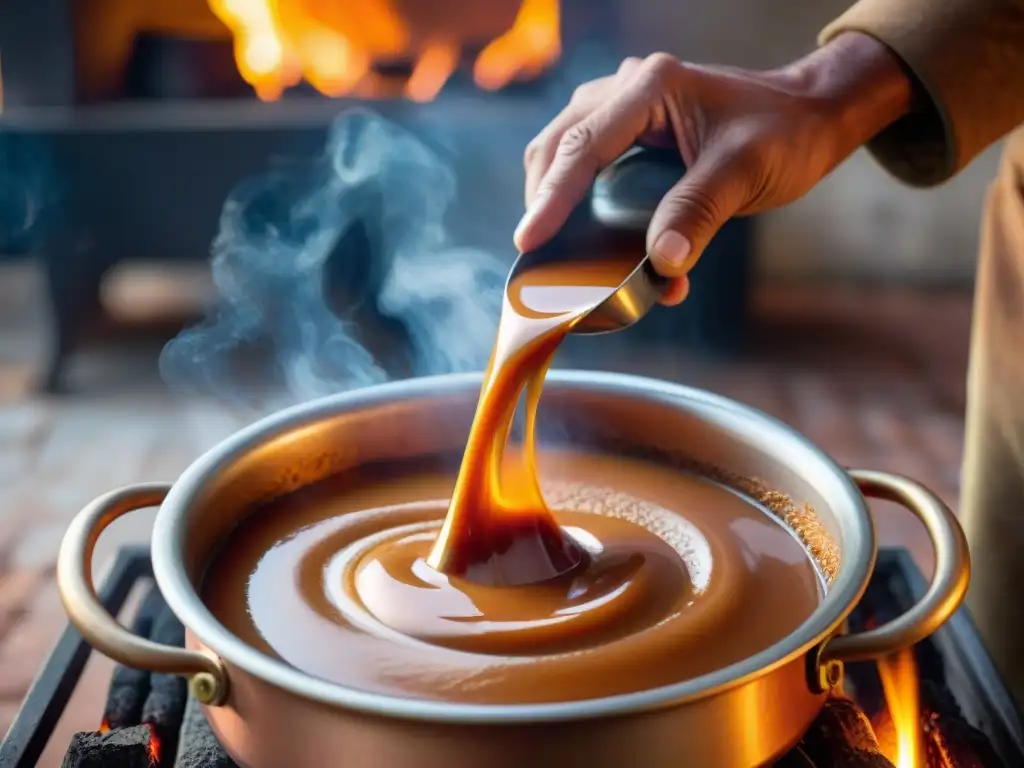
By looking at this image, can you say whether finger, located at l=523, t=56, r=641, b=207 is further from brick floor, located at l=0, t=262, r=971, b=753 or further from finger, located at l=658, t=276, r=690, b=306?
brick floor, located at l=0, t=262, r=971, b=753

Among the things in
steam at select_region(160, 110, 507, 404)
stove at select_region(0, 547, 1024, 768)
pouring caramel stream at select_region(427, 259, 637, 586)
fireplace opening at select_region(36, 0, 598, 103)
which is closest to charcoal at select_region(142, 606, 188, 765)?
stove at select_region(0, 547, 1024, 768)

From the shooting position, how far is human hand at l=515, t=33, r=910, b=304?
3.17ft

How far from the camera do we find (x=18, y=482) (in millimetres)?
2299

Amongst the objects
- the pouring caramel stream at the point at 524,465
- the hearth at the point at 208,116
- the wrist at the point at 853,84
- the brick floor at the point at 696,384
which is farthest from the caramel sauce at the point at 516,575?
the hearth at the point at 208,116

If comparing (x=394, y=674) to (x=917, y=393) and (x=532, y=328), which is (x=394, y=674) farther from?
(x=917, y=393)

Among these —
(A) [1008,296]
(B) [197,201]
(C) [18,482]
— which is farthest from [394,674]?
(B) [197,201]

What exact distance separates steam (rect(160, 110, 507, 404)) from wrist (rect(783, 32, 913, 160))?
1435 mm

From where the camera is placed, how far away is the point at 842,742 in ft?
2.85

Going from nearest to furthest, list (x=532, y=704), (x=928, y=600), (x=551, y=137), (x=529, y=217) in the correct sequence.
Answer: (x=532, y=704)
(x=928, y=600)
(x=529, y=217)
(x=551, y=137)

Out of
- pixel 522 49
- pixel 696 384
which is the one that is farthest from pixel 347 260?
pixel 696 384

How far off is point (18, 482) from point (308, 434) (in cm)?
149

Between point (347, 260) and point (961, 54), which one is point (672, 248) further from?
point (347, 260)

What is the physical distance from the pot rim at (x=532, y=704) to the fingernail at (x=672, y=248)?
0.71 ft

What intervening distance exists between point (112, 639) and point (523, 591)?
319 mm
